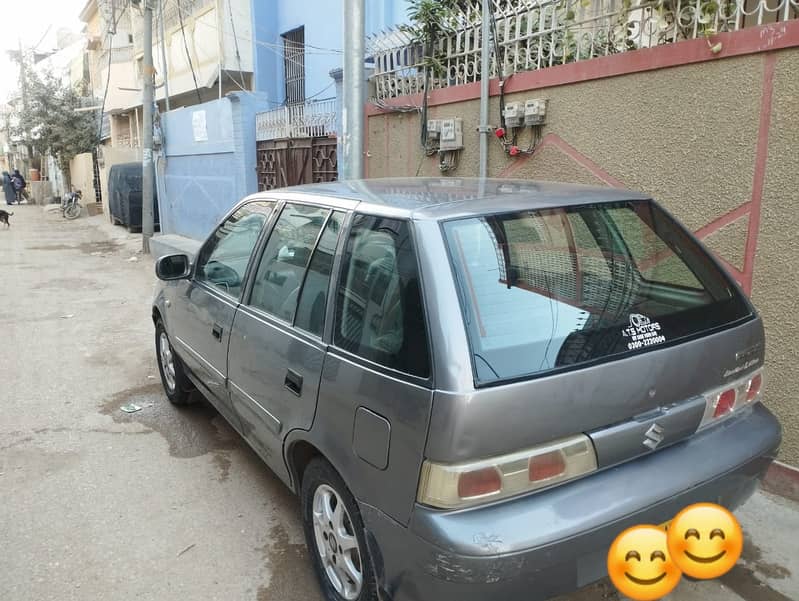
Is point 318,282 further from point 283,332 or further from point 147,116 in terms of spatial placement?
point 147,116

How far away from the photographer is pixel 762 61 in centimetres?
339

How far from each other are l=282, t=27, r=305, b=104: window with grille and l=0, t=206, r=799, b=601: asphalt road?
29.2 ft

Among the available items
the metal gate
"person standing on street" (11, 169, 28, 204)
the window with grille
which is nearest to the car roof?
the metal gate

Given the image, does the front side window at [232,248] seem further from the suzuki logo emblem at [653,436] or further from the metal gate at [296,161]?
the metal gate at [296,161]

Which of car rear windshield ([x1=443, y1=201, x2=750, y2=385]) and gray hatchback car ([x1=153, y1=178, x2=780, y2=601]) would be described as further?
car rear windshield ([x1=443, y1=201, x2=750, y2=385])

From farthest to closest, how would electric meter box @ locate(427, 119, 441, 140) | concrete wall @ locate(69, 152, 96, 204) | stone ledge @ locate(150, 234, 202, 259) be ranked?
1. concrete wall @ locate(69, 152, 96, 204)
2. stone ledge @ locate(150, 234, 202, 259)
3. electric meter box @ locate(427, 119, 441, 140)

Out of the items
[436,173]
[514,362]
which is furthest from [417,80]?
[514,362]

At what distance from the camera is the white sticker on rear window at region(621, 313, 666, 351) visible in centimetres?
211

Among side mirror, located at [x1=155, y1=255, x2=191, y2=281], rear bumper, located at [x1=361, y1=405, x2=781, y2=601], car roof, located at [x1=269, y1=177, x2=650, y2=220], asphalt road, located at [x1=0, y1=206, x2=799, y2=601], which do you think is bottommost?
asphalt road, located at [x1=0, y1=206, x2=799, y2=601]

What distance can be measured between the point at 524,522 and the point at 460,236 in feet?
3.02

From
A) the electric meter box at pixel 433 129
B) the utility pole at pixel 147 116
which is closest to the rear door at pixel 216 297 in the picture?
the electric meter box at pixel 433 129

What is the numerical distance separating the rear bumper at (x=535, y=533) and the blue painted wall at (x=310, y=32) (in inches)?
353

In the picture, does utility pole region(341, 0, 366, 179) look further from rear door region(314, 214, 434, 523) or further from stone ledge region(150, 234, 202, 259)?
stone ledge region(150, 234, 202, 259)

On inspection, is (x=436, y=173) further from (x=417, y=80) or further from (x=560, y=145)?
(x=560, y=145)
